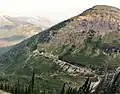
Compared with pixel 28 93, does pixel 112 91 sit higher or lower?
higher

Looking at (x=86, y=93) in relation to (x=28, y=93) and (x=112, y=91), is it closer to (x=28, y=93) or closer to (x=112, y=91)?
(x=112, y=91)

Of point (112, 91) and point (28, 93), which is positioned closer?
point (112, 91)

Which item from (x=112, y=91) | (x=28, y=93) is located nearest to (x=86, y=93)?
(x=112, y=91)

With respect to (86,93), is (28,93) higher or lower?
lower

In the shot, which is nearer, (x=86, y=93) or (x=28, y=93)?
(x=86, y=93)
